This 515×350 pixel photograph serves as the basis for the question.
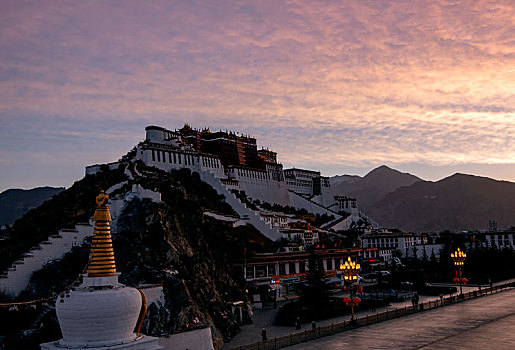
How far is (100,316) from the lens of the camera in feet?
64.3

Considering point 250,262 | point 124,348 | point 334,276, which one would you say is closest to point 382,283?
point 334,276

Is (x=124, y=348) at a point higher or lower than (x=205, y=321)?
higher

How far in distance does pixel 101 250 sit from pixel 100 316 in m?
3.44

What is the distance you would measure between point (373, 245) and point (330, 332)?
303ft

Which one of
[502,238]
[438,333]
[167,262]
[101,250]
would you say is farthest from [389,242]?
[101,250]

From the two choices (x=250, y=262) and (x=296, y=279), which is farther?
(x=296, y=279)

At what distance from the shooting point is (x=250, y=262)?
61.2 meters

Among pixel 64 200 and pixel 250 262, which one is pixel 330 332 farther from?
pixel 64 200

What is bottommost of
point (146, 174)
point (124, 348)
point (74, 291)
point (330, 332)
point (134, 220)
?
point (330, 332)

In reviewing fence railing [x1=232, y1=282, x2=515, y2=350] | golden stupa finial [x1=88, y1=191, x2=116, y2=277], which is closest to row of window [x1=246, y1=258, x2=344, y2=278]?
fence railing [x1=232, y1=282, x2=515, y2=350]

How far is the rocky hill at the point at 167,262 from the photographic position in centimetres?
3722

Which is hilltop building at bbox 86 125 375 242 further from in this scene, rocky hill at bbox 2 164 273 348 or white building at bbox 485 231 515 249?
white building at bbox 485 231 515 249

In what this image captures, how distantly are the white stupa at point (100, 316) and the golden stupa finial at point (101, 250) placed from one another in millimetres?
108

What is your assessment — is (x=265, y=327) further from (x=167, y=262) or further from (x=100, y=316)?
(x=100, y=316)
